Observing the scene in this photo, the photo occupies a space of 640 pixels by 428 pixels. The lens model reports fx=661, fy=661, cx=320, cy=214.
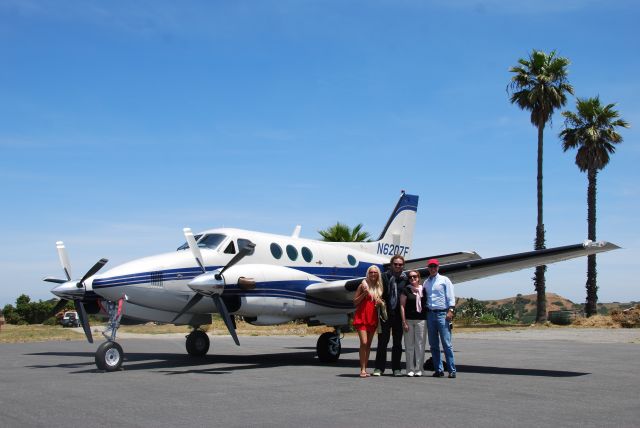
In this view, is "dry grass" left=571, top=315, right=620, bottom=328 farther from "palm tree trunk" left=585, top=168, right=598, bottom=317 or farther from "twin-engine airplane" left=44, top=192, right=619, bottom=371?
"twin-engine airplane" left=44, top=192, right=619, bottom=371

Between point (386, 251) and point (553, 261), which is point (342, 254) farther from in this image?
point (553, 261)

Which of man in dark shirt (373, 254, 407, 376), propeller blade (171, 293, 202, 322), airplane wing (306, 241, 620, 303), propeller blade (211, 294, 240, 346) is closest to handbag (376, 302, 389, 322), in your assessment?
man in dark shirt (373, 254, 407, 376)

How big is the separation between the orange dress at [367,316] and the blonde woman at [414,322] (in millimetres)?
566

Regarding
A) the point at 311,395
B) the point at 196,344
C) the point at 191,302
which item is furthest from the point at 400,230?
the point at 311,395

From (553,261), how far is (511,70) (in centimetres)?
3240

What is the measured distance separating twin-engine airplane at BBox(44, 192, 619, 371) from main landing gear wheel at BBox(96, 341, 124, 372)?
0.02 meters

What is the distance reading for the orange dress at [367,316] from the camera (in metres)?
12.6

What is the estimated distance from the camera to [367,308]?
12.6m

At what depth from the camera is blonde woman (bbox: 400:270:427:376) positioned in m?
12.7

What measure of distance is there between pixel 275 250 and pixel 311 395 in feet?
23.2

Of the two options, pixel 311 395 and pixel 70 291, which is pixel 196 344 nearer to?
pixel 70 291

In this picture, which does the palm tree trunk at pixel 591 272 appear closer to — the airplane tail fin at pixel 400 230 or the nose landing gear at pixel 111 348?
the airplane tail fin at pixel 400 230

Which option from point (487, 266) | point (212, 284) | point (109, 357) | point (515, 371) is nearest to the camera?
point (515, 371)

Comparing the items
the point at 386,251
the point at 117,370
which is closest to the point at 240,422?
the point at 117,370
